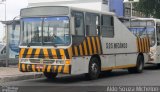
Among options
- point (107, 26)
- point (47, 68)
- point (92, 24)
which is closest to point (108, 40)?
point (107, 26)

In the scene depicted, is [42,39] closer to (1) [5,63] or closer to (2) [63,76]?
(2) [63,76]

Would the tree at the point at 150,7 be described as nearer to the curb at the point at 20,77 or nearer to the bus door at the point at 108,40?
the bus door at the point at 108,40

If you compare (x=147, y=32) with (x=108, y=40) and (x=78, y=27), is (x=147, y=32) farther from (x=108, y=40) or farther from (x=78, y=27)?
(x=78, y=27)

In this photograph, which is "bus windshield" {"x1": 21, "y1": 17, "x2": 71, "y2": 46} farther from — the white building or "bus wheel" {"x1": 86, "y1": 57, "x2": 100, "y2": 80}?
the white building

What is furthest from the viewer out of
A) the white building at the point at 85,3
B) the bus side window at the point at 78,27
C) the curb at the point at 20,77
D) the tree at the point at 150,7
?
the white building at the point at 85,3

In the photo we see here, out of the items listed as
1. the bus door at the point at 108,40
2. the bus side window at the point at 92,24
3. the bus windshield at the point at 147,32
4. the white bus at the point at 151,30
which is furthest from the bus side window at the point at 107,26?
the bus windshield at the point at 147,32

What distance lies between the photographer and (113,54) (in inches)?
749

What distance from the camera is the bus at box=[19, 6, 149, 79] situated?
15969 millimetres

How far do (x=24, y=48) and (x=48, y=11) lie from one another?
167 centimetres

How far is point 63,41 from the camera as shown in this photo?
52.5 ft

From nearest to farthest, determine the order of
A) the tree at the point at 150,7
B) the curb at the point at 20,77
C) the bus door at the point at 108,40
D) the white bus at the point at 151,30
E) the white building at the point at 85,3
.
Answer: the curb at the point at 20,77 < the bus door at the point at 108,40 < the white bus at the point at 151,30 < the tree at the point at 150,7 < the white building at the point at 85,3

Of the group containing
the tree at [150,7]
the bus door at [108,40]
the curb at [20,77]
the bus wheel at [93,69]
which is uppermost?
the tree at [150,7]

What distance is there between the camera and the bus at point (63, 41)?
16.0 metres

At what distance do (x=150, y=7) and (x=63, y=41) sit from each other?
24168 mm
